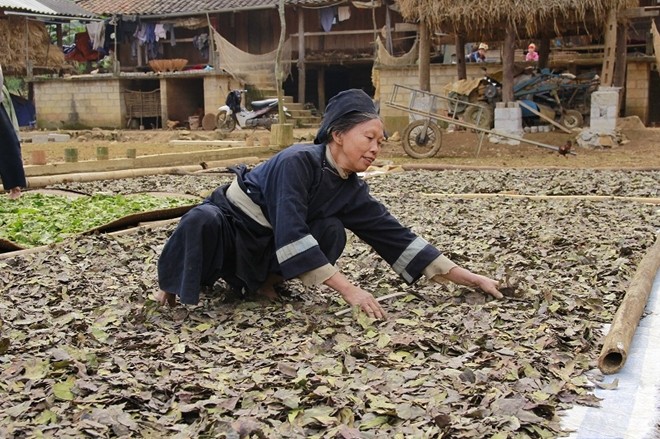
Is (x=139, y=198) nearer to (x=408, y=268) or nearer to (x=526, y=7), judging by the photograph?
(x=408, y=268)

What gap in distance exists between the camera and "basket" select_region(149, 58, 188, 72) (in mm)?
19703

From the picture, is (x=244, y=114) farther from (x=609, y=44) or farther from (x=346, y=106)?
(x=346, y=106)

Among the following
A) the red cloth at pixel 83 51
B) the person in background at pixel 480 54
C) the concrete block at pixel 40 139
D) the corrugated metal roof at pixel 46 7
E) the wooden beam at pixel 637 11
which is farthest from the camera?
the red cloth at pixel 83 51

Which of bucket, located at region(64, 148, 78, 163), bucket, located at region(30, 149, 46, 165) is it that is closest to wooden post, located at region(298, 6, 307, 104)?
bucket, located at region(64, 148, 78, 163)

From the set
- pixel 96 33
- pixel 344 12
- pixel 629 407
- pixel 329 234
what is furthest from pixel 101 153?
pixel 96 33

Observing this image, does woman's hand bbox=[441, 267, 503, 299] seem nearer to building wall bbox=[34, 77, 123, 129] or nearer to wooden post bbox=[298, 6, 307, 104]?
wooden post bbox=[298, 6, 307, 104]

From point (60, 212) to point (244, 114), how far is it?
12.6 metres

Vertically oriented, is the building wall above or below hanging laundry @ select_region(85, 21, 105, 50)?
below

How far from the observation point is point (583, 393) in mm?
2164

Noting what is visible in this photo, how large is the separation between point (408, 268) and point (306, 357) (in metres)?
0.85

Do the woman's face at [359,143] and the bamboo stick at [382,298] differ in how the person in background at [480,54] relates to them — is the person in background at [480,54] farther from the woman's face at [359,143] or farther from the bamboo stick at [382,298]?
the woman's face at [359,143]

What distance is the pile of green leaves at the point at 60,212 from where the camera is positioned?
459 centimetres

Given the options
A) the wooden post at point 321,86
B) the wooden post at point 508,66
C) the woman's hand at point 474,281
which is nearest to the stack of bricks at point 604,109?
the wooden post at point 508,66

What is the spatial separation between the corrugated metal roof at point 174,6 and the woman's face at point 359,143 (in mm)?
15301
